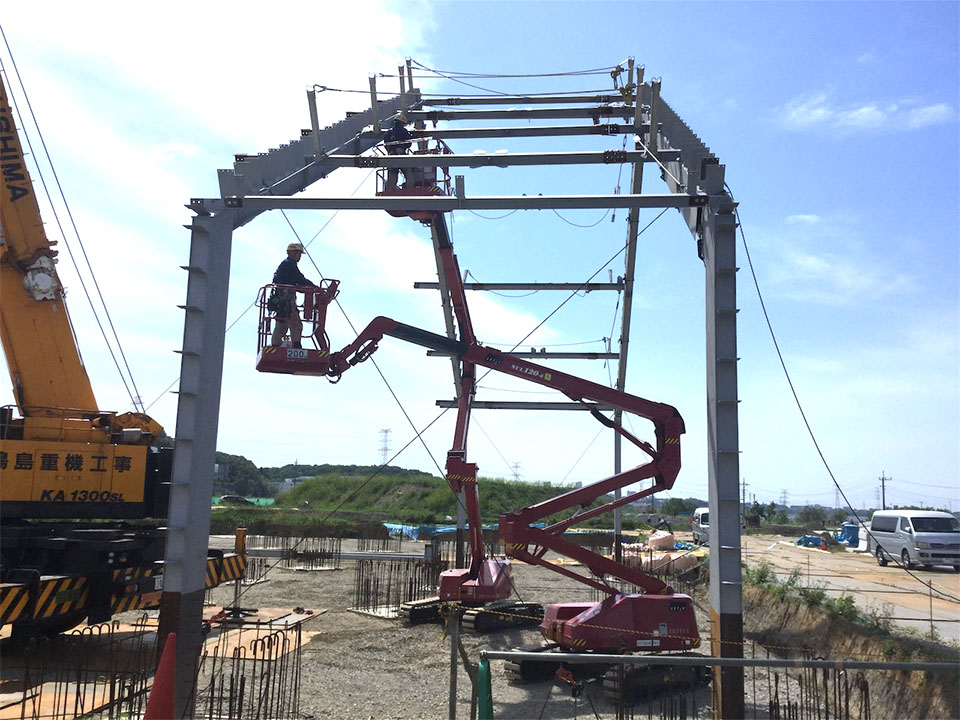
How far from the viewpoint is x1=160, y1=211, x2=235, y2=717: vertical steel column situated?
8531mm

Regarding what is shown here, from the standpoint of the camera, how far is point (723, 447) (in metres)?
8.41

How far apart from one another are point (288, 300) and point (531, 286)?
640cm

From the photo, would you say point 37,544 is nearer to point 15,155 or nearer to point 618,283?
point 15,155

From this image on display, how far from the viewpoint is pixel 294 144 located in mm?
10812

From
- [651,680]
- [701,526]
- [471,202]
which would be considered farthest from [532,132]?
[701,526]

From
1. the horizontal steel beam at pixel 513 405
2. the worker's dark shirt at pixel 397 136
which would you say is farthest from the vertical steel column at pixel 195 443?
the horizontal steel beam at pixel 513 405

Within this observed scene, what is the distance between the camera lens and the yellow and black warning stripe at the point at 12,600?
11.0 m

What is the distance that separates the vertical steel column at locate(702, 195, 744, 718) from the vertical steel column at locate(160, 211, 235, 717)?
5.83 metres

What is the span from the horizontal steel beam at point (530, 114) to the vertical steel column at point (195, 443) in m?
5.93

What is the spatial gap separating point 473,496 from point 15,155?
10608 millimetres

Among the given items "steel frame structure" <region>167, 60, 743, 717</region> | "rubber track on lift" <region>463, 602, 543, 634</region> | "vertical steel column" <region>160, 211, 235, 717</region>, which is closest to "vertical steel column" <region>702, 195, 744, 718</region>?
"steel frame structure" <region>167, 60, 743, 717</region>

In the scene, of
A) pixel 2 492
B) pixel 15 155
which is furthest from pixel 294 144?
pixel 2 492

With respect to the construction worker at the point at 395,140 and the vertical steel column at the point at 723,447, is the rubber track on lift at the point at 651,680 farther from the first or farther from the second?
the construction worker at the point at 395,140

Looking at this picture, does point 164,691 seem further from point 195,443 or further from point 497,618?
point 497,618
